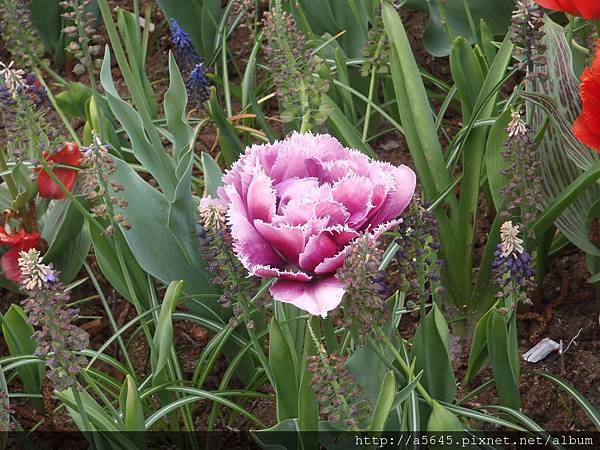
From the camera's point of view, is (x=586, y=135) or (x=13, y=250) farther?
(x=13, y=250)

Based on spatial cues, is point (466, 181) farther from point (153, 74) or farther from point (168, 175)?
point (153, 74)

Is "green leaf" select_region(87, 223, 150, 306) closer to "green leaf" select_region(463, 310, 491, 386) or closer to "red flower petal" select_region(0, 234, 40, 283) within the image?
A: "red flower petal" select_region(0, 234, 40, 283)

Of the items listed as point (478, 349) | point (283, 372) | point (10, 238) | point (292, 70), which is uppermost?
point (292, 70)

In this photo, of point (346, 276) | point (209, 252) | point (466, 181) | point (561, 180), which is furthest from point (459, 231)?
point (346, 276)

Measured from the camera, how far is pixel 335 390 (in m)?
1.15

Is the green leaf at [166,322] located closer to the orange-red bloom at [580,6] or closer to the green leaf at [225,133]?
the green leaf at [225,133]

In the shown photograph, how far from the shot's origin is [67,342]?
1098 millimetres

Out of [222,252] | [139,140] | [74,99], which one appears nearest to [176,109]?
[139,140]

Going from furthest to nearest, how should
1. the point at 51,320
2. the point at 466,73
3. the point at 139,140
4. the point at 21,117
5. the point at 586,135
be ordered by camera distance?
the point at 466,73, the point at 139,140, the point at 21,117, the point at 586,135, the point at 51,320

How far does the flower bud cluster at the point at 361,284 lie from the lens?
1075mm

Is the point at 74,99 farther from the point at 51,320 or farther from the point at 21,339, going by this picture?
the point at 51,320

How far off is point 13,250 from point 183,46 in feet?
1.67

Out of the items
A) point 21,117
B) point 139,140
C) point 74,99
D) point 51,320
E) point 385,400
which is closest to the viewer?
point 51,320

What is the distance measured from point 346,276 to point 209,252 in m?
0.31
